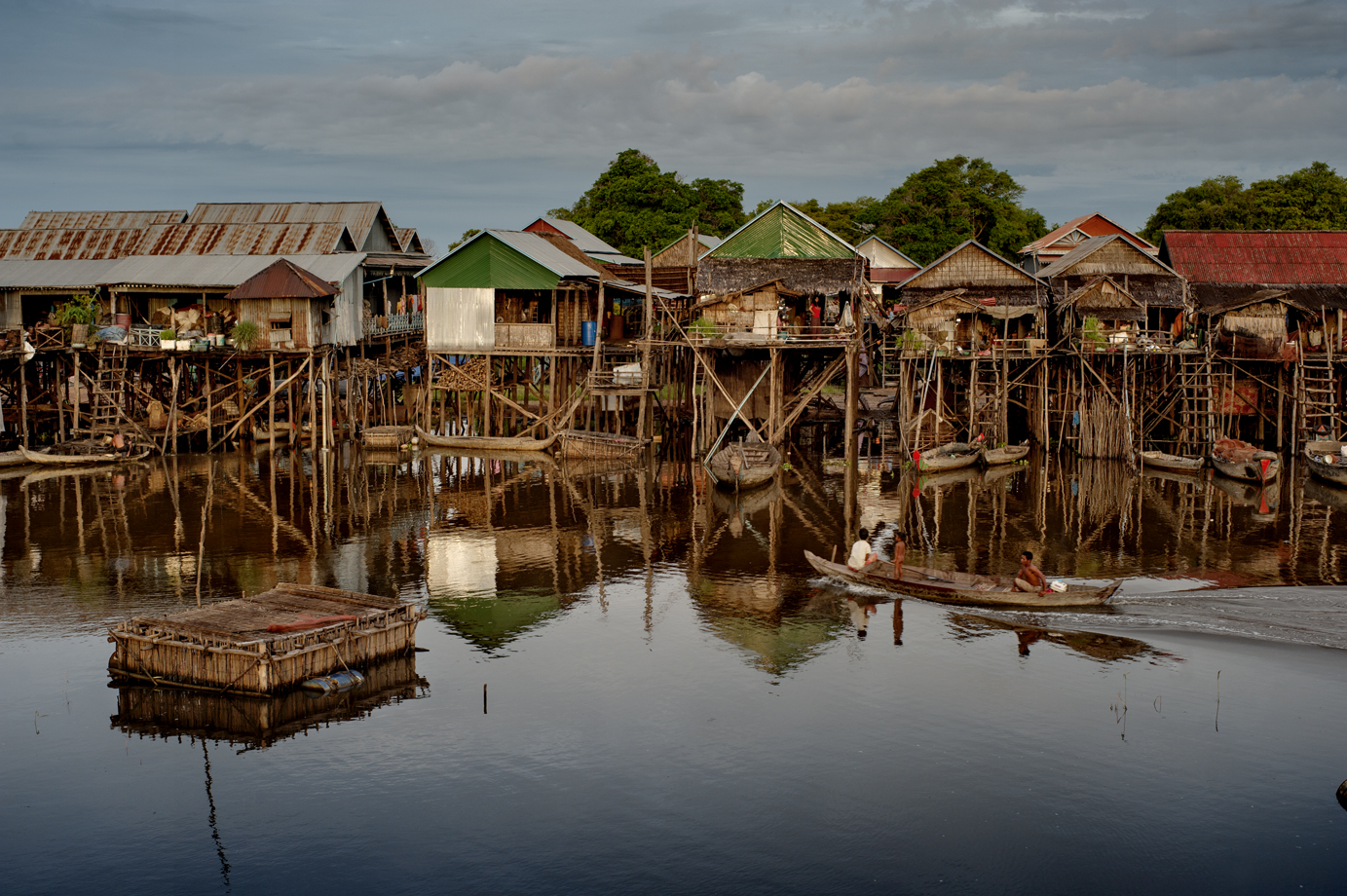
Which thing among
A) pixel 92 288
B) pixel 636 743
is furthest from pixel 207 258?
pixel 636 743

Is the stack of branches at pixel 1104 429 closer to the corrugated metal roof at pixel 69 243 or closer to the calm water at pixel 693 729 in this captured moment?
the calm water at pixel 693 729

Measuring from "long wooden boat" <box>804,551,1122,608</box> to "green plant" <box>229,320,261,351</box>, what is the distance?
26.7 m

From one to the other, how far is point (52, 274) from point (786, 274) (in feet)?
92.9

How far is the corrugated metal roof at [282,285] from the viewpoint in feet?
136

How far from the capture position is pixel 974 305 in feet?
147

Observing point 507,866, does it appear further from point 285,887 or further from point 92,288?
point 92,288

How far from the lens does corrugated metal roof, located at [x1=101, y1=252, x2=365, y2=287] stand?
141ft

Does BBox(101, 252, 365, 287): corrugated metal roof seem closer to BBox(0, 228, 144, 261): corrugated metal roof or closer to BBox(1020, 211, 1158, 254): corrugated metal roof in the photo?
BBox(0, 228, 144, 261): corrugated metal roof

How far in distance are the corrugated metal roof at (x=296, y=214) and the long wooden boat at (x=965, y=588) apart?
33.2 meters

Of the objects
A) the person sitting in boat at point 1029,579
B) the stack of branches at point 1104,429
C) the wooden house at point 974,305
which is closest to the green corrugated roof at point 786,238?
the wooden house at point 974,305

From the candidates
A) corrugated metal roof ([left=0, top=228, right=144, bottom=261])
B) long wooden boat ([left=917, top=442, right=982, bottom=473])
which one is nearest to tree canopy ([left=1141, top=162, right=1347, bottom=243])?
long wooden boat ([left=917, top=442, right=982, bottom=473])

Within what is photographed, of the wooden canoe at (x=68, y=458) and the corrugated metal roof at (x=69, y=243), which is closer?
the wooden canoe at (x=68, y=458)

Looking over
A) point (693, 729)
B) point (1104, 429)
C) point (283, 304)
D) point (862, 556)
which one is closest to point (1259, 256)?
point (1104, 429)

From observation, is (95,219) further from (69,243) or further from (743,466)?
(743,466)
